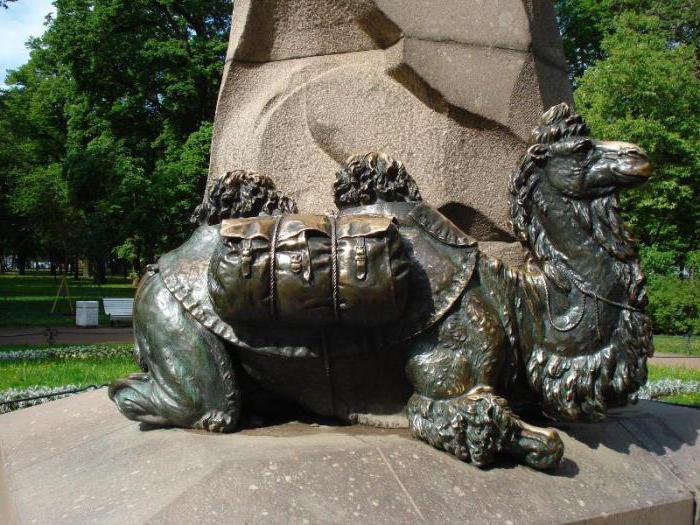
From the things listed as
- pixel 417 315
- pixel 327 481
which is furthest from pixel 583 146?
pixel 327 481

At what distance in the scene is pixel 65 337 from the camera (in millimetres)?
12273

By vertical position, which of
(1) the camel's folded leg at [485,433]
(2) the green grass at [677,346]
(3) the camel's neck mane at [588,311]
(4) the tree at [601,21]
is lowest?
(2) the green grass at [677,346]

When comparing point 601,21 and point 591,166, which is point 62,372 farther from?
point 601,21

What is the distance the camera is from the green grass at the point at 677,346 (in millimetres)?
11339

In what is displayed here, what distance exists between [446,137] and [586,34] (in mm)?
21459

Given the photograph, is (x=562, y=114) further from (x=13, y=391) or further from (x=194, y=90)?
(x=194, y=90)

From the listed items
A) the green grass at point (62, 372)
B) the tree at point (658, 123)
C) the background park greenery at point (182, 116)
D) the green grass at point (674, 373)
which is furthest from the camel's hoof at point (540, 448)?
the tree at point (658, 123)

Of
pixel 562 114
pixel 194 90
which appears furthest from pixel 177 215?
pixel 562 114

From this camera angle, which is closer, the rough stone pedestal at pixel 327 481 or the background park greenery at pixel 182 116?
the rough stone pedestal at pixel 327 481

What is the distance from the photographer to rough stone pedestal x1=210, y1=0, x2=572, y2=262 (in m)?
3.44

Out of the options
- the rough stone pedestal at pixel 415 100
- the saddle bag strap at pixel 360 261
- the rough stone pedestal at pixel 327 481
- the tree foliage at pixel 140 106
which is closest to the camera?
the rough stone pedestal at pixel 327 481

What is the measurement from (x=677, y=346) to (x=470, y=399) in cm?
1145

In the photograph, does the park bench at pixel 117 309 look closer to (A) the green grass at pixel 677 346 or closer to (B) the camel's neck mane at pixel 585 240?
(A) the green grass at pixel 677 346

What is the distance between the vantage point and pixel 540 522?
198cm
